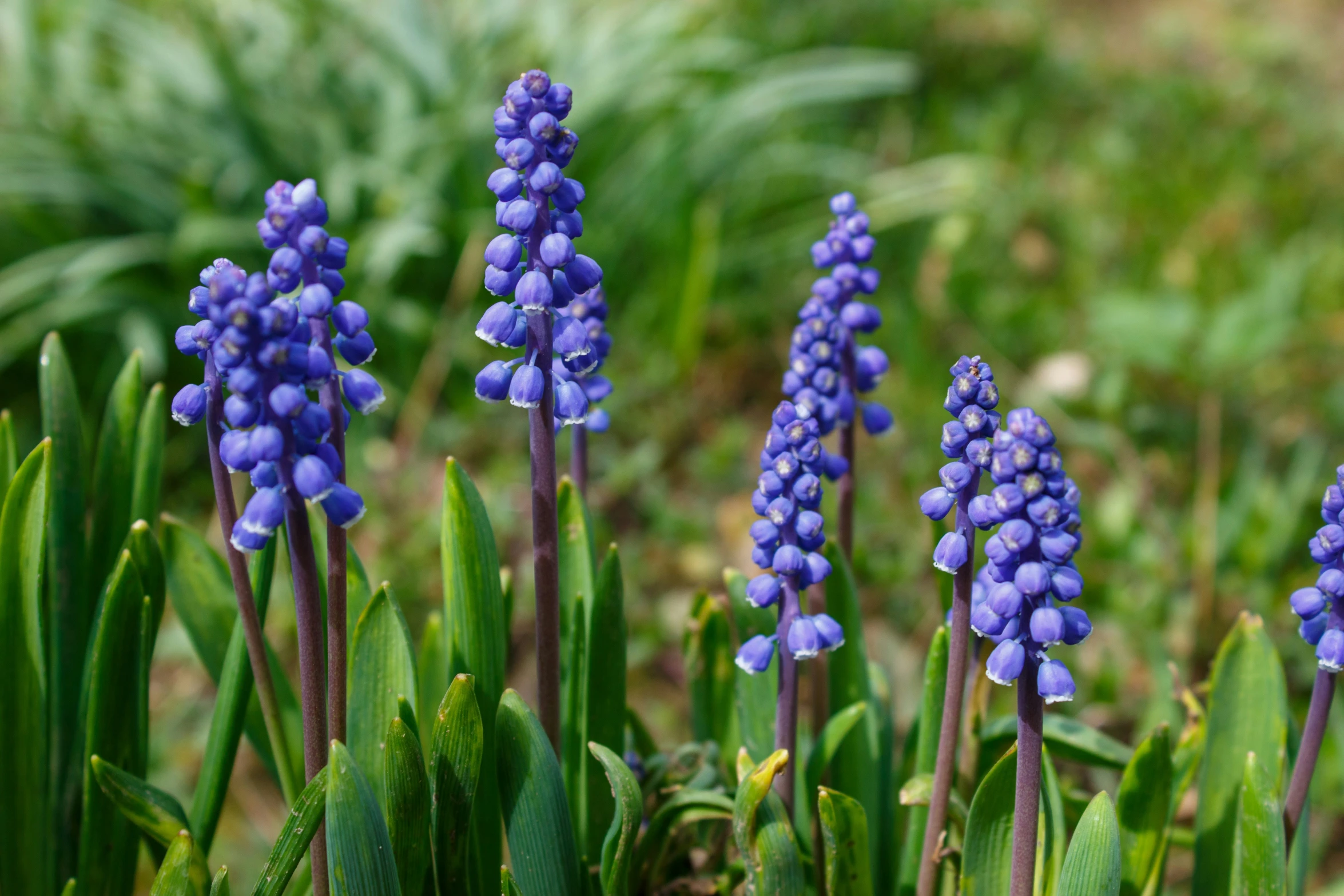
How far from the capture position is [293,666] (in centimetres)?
460

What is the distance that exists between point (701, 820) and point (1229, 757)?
1.08 metres

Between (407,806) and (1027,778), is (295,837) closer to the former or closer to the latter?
(407,806)

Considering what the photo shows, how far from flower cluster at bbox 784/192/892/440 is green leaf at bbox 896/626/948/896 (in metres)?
0.49

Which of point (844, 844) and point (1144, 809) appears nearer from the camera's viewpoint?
point (844, 844)

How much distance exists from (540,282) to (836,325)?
29.1 inches

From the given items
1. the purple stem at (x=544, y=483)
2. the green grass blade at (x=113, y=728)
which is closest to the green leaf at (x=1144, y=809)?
the purple stem at (x=544, y=483)

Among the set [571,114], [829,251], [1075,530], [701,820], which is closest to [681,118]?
[571,114]

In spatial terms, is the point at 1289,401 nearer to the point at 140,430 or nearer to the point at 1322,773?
the point at 1322,773

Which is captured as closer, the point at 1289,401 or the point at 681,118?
the point at 1289,401

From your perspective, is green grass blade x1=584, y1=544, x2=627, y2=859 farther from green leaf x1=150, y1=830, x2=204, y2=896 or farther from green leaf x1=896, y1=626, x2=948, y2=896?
green leaf x1=150, y1=830, x2=204, y2=896

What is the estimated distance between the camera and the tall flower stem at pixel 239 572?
1.71 meters

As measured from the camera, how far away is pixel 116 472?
2303mm

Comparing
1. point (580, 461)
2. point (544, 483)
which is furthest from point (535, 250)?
point (580, 461)

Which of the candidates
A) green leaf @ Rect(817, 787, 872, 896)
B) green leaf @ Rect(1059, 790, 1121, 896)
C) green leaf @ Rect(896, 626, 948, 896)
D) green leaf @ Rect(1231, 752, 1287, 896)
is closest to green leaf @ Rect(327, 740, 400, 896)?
green leaf @ Rect(817, 787, 872, 896)
